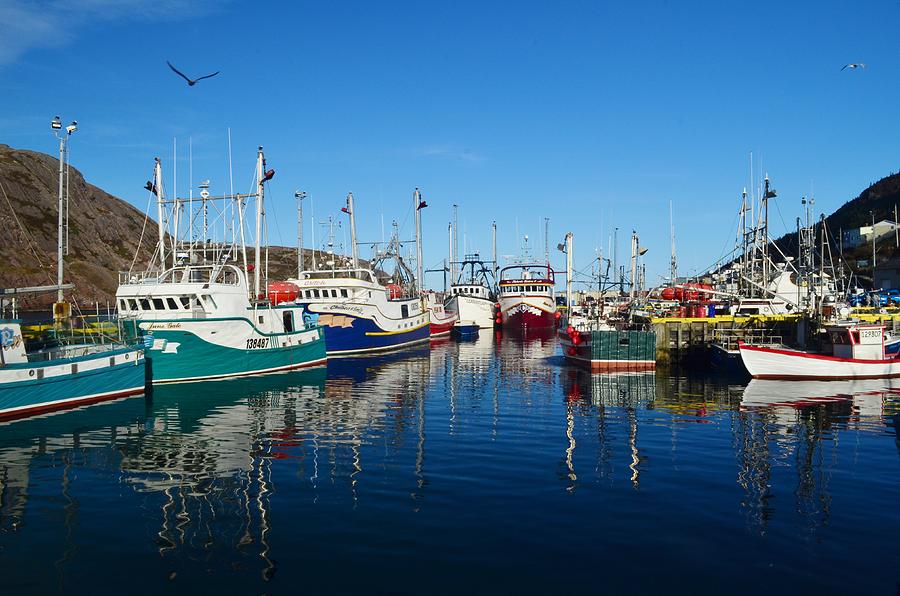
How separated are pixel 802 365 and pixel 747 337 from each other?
29.9 feet

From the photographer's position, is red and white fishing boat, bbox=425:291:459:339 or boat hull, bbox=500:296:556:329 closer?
red and white fishing boat, bbox=425:291:459:339

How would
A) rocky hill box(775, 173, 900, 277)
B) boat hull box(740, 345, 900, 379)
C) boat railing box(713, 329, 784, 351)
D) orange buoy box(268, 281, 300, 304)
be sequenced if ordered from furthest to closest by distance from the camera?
rocky hill box(775, 173, 900, 277)
orange buoy box(268, 281, 300, 304)
boat railing box(713, 329, 784, 351)
boat hull box(740, 345, 900, 379)

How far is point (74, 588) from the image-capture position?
969 centimetres

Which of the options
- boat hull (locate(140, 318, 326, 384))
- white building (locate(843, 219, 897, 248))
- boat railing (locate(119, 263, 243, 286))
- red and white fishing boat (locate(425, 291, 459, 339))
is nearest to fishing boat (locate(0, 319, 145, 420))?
boat hull (locate(140, 318, 326, 384))

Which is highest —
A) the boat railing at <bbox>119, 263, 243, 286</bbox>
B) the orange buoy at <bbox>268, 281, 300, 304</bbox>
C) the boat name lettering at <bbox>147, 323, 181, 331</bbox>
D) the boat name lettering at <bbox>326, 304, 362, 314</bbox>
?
the boat railing at <bbox>119, 263, 243, 286</bbox>

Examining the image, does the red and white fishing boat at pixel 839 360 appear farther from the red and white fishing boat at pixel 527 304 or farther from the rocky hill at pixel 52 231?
the rocky hill at pixel 52 231

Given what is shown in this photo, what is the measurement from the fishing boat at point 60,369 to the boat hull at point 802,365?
1176 inches

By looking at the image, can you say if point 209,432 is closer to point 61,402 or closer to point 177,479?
point 177,479

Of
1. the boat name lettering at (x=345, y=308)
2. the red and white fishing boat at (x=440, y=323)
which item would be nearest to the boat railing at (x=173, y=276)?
the boat name lettering at (x=345, y=308)

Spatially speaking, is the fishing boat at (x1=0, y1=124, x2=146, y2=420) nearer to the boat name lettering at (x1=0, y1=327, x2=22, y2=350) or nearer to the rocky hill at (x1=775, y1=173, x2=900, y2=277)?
the boat name lettering at (x1=0, y1=327, x2=22, y2=350)

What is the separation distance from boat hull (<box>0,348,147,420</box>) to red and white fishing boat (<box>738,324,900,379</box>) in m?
29.7

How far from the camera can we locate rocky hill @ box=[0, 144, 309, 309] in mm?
113500

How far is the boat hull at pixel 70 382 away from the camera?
22936mm

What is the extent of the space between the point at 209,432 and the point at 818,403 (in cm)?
2381
